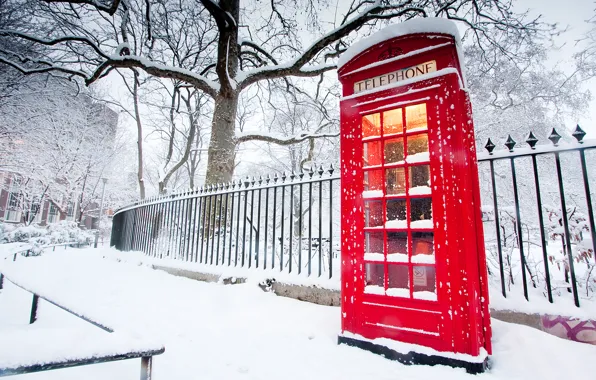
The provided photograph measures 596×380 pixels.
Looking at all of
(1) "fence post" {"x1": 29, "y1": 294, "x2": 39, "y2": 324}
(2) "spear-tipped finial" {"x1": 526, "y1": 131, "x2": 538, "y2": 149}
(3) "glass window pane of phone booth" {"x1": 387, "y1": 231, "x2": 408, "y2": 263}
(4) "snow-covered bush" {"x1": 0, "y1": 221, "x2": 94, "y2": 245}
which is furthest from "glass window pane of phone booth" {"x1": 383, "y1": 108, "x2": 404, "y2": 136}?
(4) "snow-covered bush" {"x1": 0, "y1": 221, "x2": 94, "y2": 245}

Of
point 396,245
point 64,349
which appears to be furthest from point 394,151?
point 64,349

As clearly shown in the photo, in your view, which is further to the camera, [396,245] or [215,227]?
[215,227]

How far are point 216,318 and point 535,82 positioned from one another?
41.6 feet

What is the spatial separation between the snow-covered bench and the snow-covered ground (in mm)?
161

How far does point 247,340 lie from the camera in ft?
9.02

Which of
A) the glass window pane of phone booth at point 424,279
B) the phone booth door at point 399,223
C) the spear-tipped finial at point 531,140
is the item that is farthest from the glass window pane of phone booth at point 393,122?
the glass window pane of phone booth at point 424,279

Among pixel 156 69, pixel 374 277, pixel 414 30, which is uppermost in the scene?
pixel 156 69

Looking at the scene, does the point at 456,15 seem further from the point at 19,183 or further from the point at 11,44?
the point at 19,183

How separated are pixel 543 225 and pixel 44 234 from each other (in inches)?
757

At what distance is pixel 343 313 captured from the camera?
2646 mm

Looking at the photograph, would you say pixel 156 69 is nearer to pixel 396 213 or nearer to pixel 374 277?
pixel 396 213

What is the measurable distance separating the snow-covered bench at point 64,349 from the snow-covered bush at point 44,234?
1326 centimetres

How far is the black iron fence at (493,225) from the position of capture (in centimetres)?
267

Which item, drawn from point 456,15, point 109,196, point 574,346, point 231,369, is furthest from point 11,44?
point 109,196
